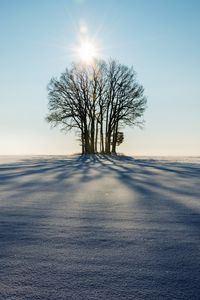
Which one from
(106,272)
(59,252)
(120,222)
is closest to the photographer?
(106,272)

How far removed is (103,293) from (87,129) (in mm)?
30664

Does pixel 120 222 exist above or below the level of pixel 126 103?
below

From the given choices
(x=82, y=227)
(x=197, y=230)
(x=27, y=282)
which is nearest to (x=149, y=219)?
(x=197, y=230)

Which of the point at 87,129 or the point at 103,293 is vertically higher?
the point at 87,129

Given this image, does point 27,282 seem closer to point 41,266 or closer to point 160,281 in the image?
point 41,266

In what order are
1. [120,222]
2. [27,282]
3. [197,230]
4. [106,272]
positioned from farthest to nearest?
[120,222]
[197,230]
[106,272]
[27,282]

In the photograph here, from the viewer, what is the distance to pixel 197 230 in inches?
128

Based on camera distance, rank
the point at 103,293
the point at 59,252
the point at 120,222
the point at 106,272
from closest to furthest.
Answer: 1. the point at 103,293
2. the point at 106,272
3. the point at 59,252
4. the point at 120,222

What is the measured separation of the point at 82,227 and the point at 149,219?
944mm

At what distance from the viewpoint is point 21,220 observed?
12.0 feet

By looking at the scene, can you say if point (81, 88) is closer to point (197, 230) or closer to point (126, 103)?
point (126, 103)

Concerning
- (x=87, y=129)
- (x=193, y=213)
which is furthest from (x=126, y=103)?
(x=193, y=213)

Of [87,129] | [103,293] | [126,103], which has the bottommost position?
[103,293]

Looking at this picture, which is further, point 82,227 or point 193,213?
point 193,213
